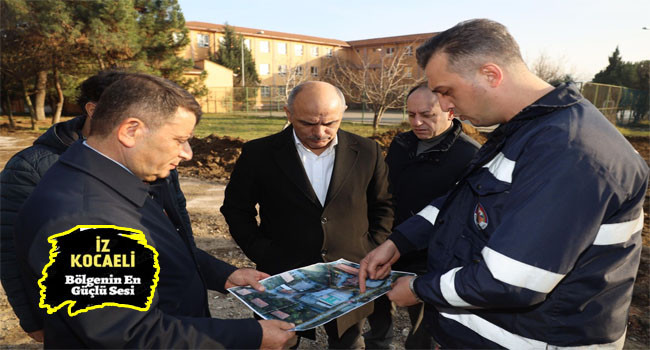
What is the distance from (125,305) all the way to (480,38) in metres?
1.81

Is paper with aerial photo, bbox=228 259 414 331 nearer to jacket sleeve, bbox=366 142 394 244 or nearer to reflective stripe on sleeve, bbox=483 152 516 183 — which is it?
jacket sleeve, bbox=366 142 394 244

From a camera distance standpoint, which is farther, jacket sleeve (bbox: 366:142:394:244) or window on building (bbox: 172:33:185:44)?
window on building (bbox: 172:33:185:44)

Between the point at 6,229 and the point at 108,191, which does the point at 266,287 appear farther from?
the point at 6,229

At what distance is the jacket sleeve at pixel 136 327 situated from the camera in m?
1.39

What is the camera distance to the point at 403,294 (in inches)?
78.2

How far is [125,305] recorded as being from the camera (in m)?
1.45

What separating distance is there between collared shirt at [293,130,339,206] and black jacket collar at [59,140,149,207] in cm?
156

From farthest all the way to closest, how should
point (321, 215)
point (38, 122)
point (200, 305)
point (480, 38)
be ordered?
point (38, 122)
point (321, 215)
point (200, 305)
point (480, 38)

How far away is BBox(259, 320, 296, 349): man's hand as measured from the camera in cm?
181

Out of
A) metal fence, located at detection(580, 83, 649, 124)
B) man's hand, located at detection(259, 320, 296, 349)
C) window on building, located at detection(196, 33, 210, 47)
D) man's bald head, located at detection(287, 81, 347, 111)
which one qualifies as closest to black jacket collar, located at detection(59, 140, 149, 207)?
man's hand, located at detection(259, 320, 296, 349)

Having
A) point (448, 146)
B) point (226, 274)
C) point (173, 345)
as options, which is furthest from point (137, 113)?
point (448, 146)

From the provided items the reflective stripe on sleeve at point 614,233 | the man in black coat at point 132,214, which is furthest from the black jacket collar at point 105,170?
the reflective stripe on sleeve at point 614,233

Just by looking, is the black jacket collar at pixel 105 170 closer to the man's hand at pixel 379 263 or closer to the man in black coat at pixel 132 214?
the man in black coat at pixel 132 214

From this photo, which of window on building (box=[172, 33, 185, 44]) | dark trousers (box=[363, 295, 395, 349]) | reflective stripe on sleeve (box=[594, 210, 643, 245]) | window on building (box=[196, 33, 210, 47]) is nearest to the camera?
reflective stripe on sleeve (box=[594, 210, 643, 245])
